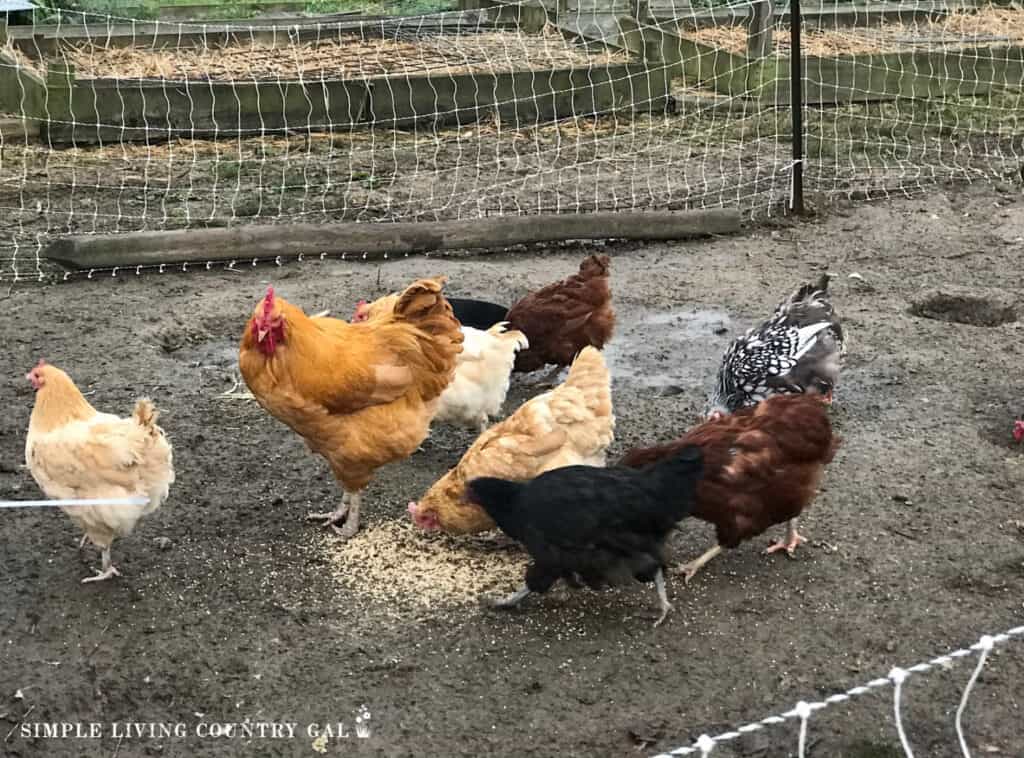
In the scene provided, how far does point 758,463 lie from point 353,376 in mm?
1553

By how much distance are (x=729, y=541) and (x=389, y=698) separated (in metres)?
1.36

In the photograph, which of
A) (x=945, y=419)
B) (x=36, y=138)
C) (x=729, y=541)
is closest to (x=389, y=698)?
(x=729, y=541)

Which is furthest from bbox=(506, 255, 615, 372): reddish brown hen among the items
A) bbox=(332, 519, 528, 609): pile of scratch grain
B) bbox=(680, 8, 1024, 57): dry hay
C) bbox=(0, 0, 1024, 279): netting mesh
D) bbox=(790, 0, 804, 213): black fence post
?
bbox=(680, 8, 1024, 57): dry hay

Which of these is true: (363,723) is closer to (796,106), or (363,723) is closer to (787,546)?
(787,546)

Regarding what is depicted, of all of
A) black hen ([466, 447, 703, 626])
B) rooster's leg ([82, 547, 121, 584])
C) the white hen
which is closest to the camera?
black hen ([466, 447, 703, 626])

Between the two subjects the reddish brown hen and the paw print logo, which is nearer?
the paw print logo

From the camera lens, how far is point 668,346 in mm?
6047

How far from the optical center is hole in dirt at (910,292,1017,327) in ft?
20.8

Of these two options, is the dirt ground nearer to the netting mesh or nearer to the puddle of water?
the puddle of water

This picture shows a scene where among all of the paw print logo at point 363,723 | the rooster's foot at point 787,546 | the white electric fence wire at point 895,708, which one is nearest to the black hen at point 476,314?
the rooster's foot at point 787,546

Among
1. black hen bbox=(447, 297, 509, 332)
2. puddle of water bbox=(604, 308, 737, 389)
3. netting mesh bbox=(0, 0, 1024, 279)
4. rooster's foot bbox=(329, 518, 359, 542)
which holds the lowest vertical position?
rooster's foot bbox=(329, 518, 359, 542)

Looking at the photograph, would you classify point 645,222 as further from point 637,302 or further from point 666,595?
point 666,595

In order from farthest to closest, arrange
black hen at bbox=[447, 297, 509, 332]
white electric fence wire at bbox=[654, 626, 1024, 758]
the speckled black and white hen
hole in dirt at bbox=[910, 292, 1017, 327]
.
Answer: hole in dirt at bbox=[910, 292, 1017, 327] → black hen at bbox=[447, 297, 509, 332] → the speckled black and white hen → white electric fence wire at bbox=[654, 626, 1024, 758]

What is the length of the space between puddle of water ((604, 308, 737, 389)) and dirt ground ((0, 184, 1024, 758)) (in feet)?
0.09
